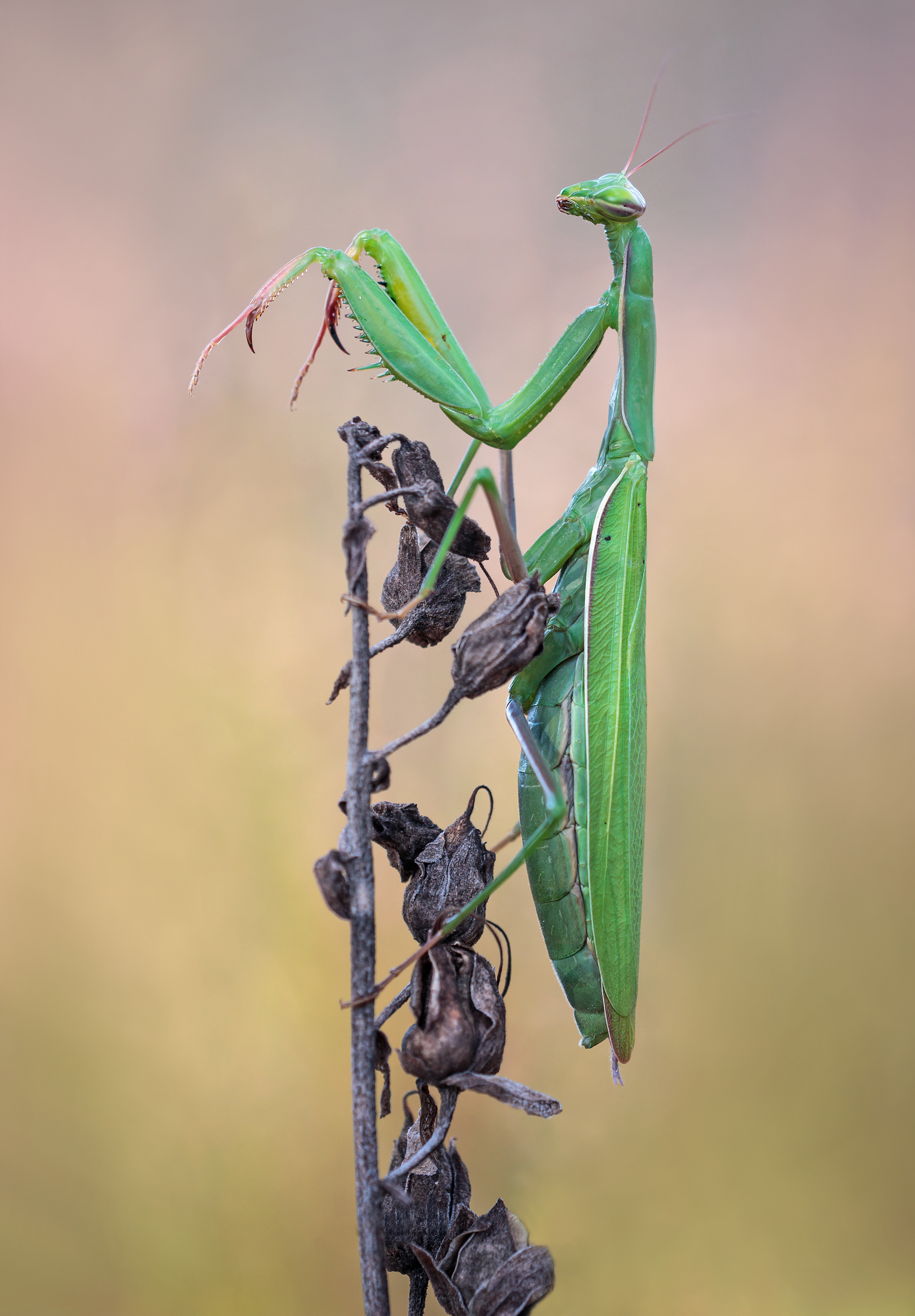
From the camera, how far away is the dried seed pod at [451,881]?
70cm

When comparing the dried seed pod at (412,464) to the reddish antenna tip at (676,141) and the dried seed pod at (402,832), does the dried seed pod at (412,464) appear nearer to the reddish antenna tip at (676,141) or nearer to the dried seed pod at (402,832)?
the dried seed pod at (402,832)

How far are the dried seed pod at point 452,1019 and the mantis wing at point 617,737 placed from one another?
0.89 feet

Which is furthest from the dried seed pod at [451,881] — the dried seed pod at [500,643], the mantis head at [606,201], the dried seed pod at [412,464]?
the mantis head at [606,201]

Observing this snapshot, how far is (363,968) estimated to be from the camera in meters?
0.62

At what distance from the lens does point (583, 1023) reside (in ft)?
3.07

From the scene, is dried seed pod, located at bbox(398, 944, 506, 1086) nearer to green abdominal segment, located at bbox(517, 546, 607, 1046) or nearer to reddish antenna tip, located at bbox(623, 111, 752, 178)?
green abdominal segment, located at bbox(517, 546, 607, 1046)

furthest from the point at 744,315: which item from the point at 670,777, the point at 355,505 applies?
the point at 355,505

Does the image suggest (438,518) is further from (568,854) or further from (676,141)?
(676,141)

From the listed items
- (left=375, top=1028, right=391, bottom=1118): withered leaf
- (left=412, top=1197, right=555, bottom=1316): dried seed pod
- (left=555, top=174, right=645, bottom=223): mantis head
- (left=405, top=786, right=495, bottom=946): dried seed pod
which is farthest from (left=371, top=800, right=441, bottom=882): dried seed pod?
(left=555, top=174, right=645, bottom=223): mantis head

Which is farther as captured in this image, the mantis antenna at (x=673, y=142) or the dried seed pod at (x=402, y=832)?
the mantis antenna at (x=673, y=142)

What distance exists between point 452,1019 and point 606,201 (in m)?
0.81

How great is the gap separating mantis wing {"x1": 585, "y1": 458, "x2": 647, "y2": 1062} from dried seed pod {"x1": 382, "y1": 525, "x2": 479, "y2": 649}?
234mm

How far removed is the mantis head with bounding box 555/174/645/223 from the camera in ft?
3.13

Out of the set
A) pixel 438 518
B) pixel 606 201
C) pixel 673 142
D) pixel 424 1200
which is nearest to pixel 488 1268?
pixel 424 1200
